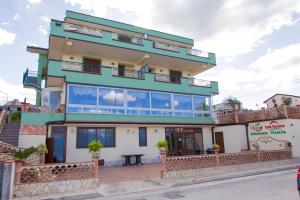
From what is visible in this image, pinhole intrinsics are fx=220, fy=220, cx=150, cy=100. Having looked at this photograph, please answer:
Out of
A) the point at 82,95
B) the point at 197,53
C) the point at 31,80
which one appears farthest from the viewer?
the point at 197,53

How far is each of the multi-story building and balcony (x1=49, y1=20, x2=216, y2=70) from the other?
0.25ft

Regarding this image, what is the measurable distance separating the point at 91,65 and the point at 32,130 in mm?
7336

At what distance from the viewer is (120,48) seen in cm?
1928

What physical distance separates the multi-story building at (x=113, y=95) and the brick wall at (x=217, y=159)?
22.0ft

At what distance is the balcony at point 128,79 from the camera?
16.7m

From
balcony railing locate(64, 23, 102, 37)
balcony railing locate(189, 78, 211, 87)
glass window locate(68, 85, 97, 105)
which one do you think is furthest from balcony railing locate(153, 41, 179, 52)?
glass window locate(68, 85, 97, 105)

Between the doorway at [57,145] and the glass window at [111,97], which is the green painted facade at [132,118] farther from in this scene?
the doorway at [57,145]

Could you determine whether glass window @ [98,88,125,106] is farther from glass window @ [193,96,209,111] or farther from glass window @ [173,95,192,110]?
glass window @ [193,96,209,111]

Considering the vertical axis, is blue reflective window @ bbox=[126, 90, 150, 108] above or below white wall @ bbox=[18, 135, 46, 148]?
above

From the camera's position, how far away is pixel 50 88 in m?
18.8

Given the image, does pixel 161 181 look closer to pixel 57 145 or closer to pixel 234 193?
pixel 234 193

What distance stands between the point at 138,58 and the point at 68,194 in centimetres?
1463

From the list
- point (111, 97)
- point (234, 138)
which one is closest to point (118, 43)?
point (111, 97)

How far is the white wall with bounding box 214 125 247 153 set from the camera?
20750 millimetres
